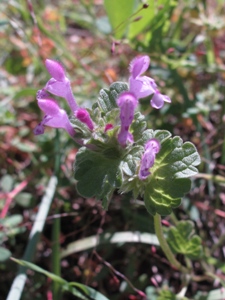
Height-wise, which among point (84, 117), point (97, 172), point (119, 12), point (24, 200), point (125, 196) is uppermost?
point (84, 117)

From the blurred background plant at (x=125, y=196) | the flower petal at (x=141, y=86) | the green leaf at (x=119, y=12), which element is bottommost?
the blurred background plant at (x=125, y=196)

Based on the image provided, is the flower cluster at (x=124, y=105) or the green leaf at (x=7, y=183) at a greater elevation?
the flower cluster at (x=124, y=105)

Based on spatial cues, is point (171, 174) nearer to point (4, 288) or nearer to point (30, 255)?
point (30, 255)

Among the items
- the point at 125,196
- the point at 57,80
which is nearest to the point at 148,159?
the point at 57,80

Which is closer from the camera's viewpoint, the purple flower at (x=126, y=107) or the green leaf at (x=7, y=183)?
the purple flower at (x=126, y=107)

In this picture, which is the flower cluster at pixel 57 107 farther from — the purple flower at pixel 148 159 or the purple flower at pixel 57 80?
the purple flower at pixel 148 159

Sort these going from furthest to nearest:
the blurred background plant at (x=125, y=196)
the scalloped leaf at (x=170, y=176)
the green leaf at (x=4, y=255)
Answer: the blurred background plant at (x=125, y=196) → the green leaf at (x=4, y=255) → the scalloped leaf at (x=170, y=176)

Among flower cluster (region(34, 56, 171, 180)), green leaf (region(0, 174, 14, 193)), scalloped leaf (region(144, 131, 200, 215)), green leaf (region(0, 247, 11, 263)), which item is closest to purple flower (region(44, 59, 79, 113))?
flower cluster (region(34, 56, 171, 180))

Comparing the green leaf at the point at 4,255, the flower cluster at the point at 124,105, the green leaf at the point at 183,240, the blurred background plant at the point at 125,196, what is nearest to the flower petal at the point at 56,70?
the flower cluster at the point at 124,105

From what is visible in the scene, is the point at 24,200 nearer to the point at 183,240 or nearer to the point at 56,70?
the point at 183,240
